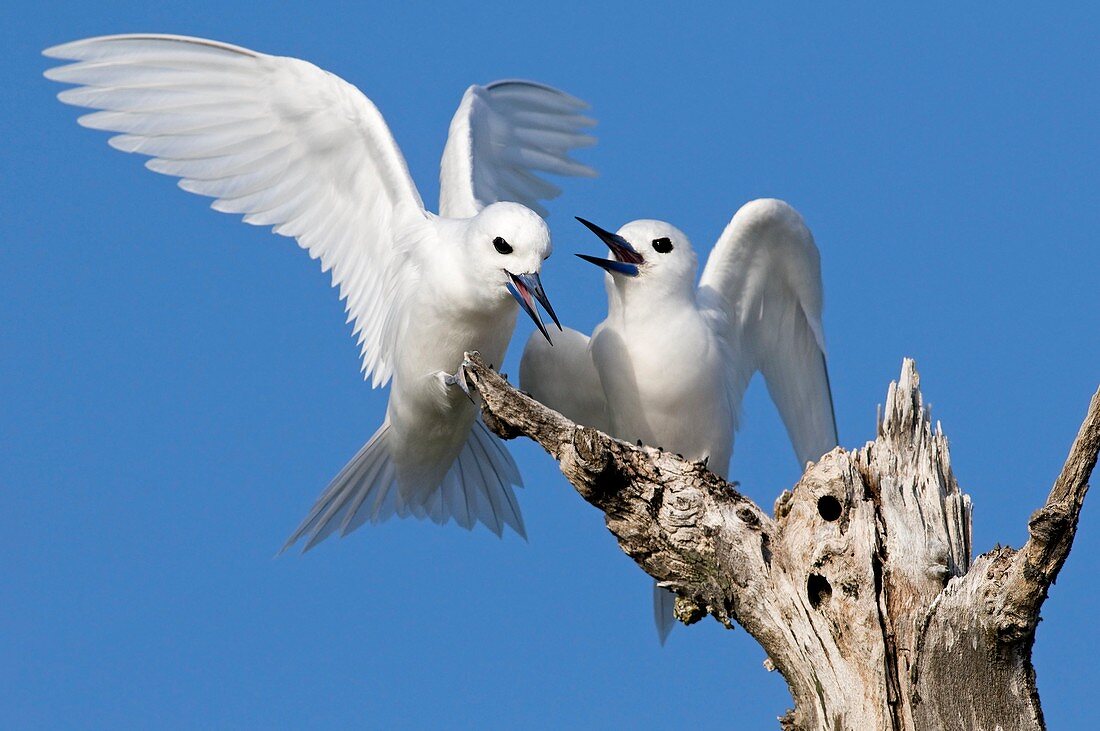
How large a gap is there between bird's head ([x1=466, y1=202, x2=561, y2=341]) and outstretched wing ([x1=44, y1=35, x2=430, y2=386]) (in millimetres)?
1690

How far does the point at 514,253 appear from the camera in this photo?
10.7 meters

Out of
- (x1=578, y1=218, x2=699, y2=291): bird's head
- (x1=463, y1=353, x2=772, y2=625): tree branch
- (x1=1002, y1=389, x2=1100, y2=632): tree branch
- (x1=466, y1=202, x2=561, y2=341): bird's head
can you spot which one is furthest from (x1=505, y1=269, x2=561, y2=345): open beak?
(x1=1002, y1=389, x2=1100, y2=632): tree branch

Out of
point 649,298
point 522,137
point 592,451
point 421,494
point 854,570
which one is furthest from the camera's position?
point 522,137

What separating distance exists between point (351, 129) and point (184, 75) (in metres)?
1.66

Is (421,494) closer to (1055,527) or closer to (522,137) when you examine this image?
(522,137)

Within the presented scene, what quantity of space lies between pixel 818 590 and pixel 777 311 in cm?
457

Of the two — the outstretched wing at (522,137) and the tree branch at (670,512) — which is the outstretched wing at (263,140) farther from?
the tree branch at (670,512)

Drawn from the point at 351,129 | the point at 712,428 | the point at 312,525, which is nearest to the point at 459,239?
the point at 351,129

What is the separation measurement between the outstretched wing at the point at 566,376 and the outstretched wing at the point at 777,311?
3.65 feet

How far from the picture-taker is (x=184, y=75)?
1274 cm

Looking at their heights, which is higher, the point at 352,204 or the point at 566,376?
the point at 352,204

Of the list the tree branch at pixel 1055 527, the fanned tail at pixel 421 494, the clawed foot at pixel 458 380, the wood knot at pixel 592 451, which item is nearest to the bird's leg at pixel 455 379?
the clawed foot at pixel 458 380

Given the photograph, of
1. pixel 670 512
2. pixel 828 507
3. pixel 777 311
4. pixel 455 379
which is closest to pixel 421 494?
pixel 455 379

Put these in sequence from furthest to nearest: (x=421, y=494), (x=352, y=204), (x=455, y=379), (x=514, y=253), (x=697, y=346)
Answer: (x=421, y=494) < (x=352, y=204) < (x=697, y=346) < (x=455, y=379) < (x=514, y=253)
